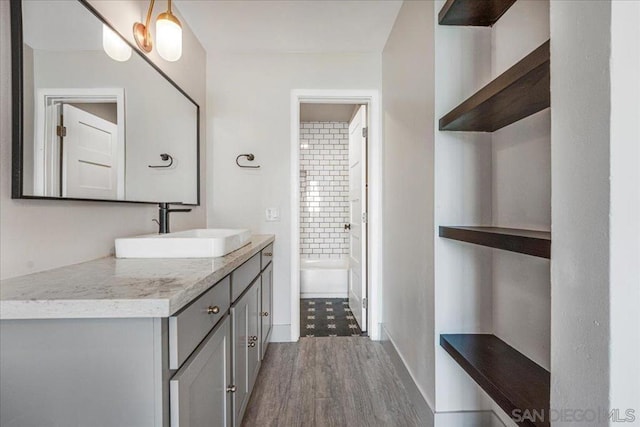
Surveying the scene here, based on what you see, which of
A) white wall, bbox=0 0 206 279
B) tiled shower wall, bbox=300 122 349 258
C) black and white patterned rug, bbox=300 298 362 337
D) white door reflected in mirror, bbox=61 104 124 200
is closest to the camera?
white wall, bbox=0 0 206 279

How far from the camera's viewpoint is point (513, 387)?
1014 millimetres

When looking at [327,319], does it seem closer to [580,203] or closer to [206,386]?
[206,386]

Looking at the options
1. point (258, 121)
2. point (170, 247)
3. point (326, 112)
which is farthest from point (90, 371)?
point (326, 112)

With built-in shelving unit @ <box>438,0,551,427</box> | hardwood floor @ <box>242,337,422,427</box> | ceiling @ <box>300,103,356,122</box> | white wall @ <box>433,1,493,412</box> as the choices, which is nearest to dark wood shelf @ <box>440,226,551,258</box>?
built-in shelving unit @ <box>438,0,551,427</box>

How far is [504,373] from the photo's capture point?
1.10 meters

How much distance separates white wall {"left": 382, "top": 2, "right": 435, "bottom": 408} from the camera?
1564mm

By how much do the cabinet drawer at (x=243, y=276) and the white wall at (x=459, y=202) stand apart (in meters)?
0.89

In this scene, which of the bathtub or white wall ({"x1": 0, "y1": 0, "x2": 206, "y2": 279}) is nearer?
white wall ({"x1": 0, "y1": 0, "x2": 206, "y2": 279})

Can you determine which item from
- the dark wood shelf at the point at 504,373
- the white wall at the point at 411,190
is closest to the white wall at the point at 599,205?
the dark wood shelf at the point at 504,373

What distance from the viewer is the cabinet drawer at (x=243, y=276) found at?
4.60ft

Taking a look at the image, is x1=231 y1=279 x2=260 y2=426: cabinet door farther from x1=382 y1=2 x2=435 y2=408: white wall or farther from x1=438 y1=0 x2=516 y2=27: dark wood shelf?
x1=438 y1=0 x2=516 y2=27: dark wood shelf

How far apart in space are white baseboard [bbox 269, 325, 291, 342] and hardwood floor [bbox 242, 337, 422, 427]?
0.17ft
